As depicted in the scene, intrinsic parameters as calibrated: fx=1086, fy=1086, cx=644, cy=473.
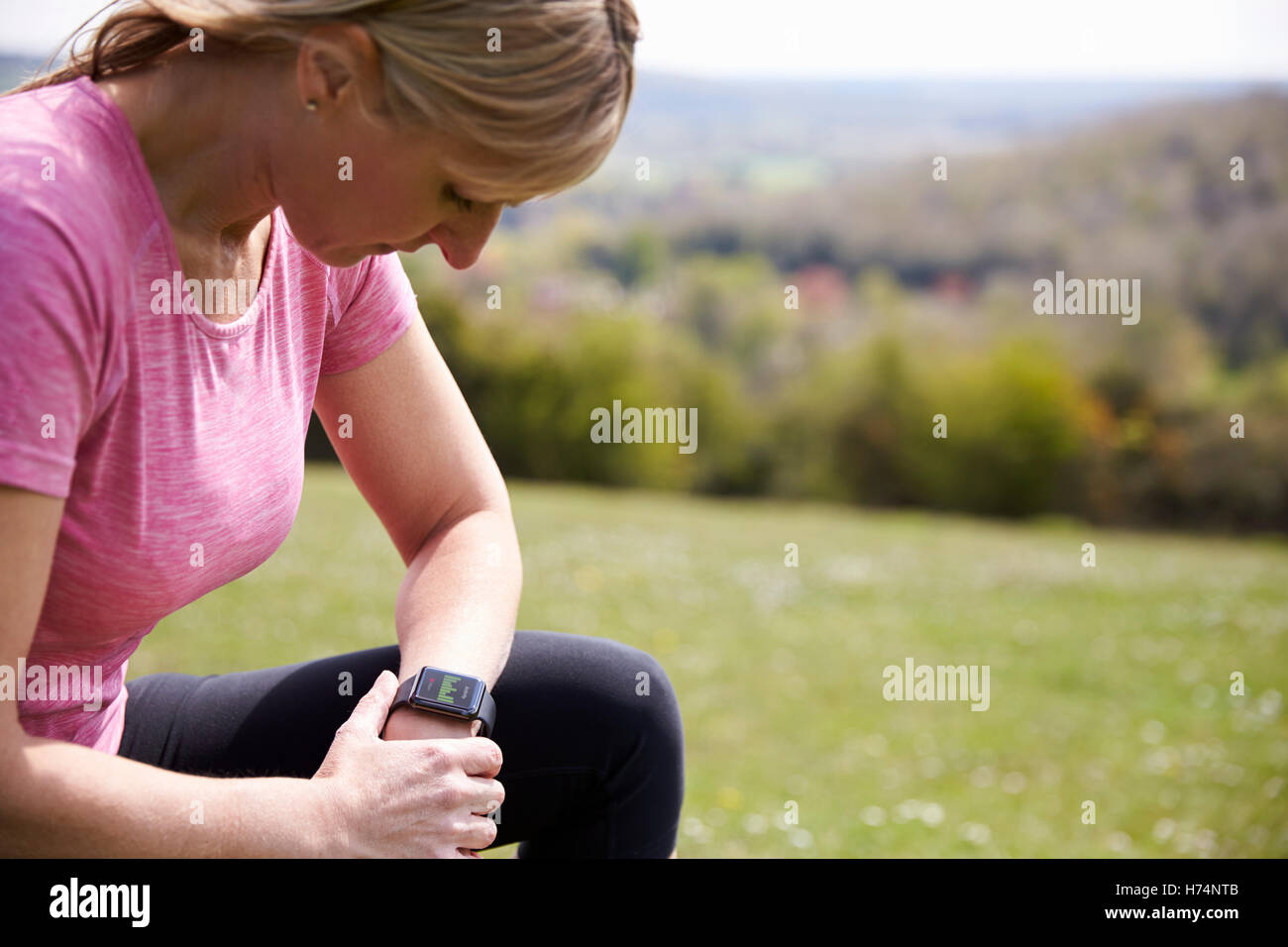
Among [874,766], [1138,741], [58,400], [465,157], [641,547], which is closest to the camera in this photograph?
[58,400]

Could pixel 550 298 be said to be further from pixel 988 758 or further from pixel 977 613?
pixel 988 758

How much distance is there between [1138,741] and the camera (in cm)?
538

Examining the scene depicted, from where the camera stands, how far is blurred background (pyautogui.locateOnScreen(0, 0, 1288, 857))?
16.4ft

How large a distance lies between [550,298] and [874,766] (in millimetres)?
18563

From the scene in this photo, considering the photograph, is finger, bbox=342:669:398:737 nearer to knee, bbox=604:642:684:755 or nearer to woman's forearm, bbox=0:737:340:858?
woman's forearm, bbox=0:737:340:858

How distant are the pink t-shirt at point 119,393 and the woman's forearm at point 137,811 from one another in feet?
0.36

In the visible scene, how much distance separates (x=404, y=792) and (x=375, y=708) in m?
0.14

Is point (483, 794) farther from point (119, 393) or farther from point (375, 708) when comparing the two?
point (119, 393)

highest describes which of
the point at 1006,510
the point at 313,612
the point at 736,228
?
the point at 736,228

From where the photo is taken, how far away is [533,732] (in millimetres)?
1472

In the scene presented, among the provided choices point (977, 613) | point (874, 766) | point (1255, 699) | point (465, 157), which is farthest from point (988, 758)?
point (465, 157)

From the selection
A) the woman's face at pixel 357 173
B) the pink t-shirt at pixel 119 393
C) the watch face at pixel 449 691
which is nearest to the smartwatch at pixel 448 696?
the watch face at pixel 449 691

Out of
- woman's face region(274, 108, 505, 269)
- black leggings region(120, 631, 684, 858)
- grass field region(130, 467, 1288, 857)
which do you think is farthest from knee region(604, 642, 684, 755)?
grass field region(130, 467, 1288, 857)

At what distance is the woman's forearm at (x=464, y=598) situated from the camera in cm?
144
